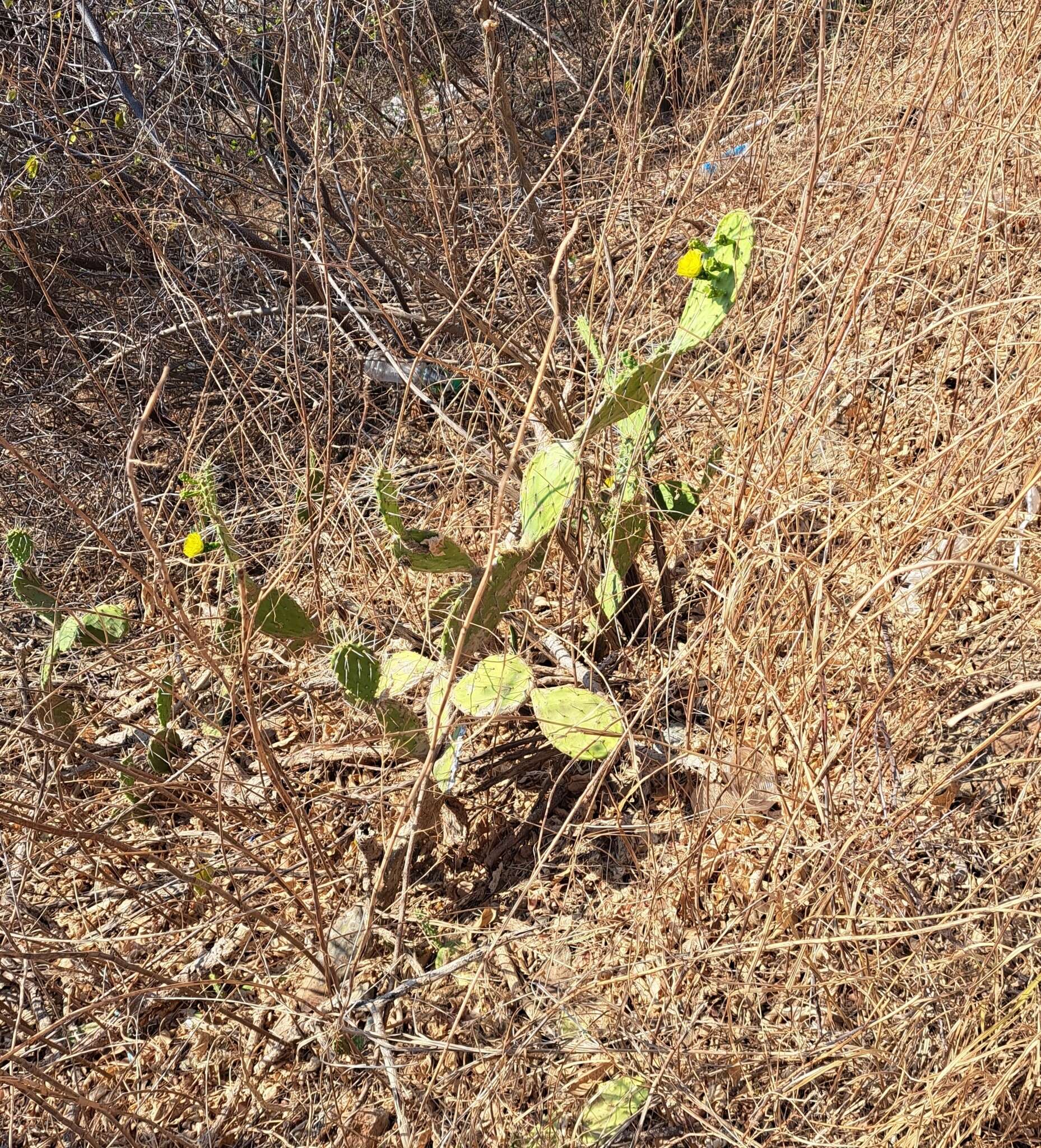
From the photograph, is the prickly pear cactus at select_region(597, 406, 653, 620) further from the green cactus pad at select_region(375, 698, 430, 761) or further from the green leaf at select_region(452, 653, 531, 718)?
the green cactus pad at select_region(375, 698, 430, 761)

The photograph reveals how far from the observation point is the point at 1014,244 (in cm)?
191

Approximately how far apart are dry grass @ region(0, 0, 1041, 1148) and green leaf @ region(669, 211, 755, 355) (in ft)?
0.22

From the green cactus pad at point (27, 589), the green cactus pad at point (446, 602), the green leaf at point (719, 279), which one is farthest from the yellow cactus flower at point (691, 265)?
the green cactus pad at point (27, 589)

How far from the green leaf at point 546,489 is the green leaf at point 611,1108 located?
2.48 ft

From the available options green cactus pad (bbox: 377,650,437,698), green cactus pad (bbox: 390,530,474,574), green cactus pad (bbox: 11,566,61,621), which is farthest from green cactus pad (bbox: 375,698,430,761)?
green cactus pad (bbox: 11,566,61,621)

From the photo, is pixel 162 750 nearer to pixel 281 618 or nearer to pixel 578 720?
pixel 281 618

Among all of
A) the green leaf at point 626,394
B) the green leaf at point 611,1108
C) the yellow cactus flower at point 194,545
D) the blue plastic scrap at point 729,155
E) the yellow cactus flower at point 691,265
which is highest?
the yellow cactus flower at point 691,265

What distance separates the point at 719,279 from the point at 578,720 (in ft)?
2.39

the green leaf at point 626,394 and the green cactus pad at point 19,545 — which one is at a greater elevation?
the green leaf at point 626,394

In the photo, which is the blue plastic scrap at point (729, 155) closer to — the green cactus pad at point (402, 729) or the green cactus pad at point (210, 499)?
the green cactus pad at point (210, 499)

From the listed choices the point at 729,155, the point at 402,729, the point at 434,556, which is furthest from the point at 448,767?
the point at 729,155

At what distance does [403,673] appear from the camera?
156cm

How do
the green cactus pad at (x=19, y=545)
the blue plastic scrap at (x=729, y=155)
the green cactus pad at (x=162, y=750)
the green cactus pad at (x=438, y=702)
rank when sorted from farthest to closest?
the blue plastic scrap at (x=729, y=155)
the green cactus pad at (x=19, y=545)
the green cactus pad at (x=162, y=750)
the green cactus pad at (x=438, y=702)

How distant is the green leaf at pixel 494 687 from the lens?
1415mm
